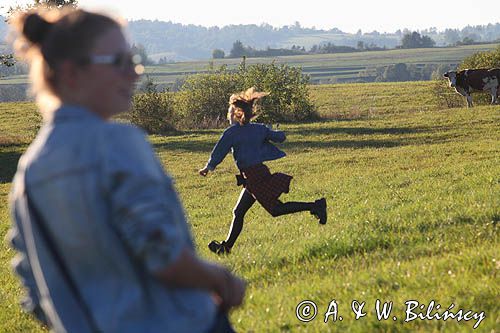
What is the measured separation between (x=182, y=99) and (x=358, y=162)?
24696mm

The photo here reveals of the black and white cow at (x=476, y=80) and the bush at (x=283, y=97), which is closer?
the black and white cow at (x=476, y=80)

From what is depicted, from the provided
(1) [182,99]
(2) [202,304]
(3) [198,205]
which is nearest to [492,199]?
(2) [202,304]

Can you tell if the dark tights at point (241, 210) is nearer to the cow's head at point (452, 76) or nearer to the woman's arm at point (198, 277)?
the woman's arm at point (198, 277)

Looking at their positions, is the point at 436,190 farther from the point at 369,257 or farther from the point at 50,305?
the point at 50,305

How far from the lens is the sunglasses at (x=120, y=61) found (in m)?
2.37

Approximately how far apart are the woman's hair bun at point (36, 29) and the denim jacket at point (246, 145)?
6.77 m

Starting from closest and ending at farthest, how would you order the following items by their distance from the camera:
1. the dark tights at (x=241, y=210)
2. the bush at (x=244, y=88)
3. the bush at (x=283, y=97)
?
the dark tights at (x=241, y=210) → the bush at (x=283, y=97) → the bush at (x=244, y=88)

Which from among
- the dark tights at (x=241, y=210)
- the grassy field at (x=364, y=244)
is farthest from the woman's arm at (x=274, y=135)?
the grassy field at (x=364, y=244)

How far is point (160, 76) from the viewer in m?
191

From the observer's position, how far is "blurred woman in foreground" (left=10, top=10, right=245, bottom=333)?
224 centimetres

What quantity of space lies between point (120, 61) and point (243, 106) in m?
6.80

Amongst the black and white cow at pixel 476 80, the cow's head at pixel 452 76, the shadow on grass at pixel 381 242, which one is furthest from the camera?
the cow's head at pixel 452 76
